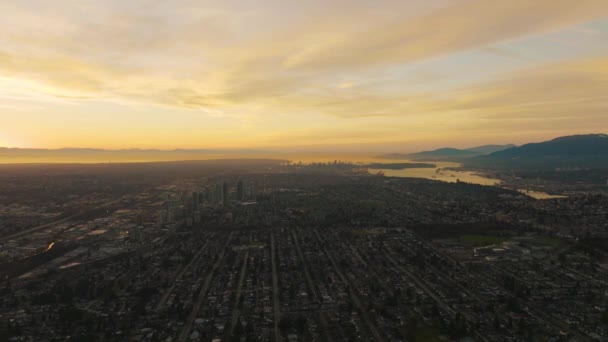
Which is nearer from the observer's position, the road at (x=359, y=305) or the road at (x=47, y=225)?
the road at (x=359, y=305)

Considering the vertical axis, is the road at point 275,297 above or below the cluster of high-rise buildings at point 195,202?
below

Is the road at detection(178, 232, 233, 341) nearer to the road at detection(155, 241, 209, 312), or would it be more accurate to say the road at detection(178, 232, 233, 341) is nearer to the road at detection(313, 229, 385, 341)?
the road at detection(155, 241, 209, 312)

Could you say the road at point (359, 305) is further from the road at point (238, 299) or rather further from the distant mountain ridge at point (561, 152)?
the distant mountain ridge at point (561, 152)

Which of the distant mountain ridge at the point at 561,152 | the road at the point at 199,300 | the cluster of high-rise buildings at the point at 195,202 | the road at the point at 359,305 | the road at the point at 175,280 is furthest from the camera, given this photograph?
the distant mountain ridge at the point at 561,152

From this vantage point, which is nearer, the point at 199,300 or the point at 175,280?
the point at 199,300

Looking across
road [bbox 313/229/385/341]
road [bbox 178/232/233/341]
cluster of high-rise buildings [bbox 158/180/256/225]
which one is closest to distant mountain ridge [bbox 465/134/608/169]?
cluster of high-rise buildings [bbox 158/180/256/225]

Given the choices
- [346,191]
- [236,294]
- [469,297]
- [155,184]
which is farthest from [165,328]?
[155,184]

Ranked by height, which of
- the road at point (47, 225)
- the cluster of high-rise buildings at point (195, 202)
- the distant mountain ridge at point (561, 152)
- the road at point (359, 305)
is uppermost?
the distant mountain ridge at point (561, 152)

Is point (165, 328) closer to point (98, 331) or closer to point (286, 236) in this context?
point (98, 331)

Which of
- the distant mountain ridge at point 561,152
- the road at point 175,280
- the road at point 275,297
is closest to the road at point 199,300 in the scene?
the road at point 175,280

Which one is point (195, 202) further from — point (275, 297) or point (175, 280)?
point (275, 297)

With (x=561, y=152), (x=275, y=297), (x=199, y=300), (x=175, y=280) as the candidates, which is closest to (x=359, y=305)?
(x=275, y=297)
